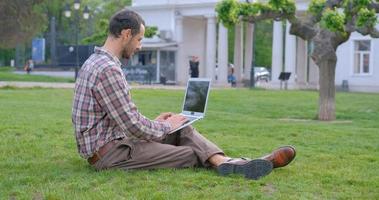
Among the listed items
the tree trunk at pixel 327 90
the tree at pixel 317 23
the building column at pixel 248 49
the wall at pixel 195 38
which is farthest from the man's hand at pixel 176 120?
the wall at pixel 195 38

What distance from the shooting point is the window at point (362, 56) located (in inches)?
1756

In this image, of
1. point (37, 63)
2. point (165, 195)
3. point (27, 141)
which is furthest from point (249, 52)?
point (165, 195)

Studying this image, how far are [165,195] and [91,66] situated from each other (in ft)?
4.50

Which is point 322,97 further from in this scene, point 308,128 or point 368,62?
point 368,62

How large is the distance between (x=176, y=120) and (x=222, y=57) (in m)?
45.9

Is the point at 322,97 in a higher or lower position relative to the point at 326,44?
lower

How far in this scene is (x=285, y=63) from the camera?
48.7 metres

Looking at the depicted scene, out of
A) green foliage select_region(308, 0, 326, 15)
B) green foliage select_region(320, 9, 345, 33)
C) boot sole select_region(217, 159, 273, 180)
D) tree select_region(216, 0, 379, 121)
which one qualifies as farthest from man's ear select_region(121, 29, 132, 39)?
green foliage select_region(308, 0, 326, 15)

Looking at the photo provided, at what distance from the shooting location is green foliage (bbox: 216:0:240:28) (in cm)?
1540

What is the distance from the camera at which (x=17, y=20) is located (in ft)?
132

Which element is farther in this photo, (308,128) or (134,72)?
(134,72)

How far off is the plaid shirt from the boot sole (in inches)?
25.6

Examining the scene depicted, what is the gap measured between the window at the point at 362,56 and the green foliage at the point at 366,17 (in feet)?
103

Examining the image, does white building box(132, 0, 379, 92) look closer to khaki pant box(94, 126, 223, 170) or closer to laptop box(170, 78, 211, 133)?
laptop box(170, 78, 211, 133)
